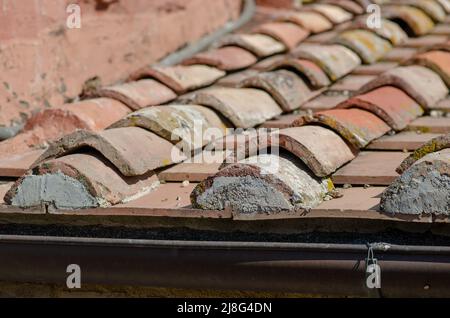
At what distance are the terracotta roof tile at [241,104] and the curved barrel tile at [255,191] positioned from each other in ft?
3.59

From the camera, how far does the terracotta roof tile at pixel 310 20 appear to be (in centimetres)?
587

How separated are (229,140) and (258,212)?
968 millimetres

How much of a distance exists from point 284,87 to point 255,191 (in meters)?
1.67

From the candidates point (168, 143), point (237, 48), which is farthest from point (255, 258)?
point (237, 48)

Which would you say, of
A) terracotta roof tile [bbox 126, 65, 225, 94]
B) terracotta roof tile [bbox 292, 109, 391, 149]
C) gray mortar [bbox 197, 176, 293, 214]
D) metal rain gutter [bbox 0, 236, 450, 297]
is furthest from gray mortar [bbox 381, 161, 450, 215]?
terracotta roof tile [bbox 126, 65, 225, 94]

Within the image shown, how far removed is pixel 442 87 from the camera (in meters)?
4.34

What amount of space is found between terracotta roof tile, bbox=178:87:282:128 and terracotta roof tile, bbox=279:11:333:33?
1.70m

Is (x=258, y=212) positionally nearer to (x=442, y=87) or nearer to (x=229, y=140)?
(x=229, y=140)

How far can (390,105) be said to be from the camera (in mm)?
3830

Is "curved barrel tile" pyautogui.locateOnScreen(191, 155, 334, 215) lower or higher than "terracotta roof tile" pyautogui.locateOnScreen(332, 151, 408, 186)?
lower

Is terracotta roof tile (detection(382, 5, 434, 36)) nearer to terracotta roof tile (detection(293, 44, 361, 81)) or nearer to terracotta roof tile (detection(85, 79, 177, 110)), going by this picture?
terracotta roof tile (detection(293, 44, 361, 81))

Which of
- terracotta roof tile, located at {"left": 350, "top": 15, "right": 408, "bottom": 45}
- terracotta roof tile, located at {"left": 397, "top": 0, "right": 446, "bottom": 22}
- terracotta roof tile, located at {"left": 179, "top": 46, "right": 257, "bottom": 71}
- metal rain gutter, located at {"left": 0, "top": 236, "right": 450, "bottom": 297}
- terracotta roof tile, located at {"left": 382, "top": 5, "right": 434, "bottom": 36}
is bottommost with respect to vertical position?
metal rain gutter, located at {"left": 0, "top": 236, "right": 450, "bottom": 297}

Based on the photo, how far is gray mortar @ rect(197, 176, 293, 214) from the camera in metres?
2.75
